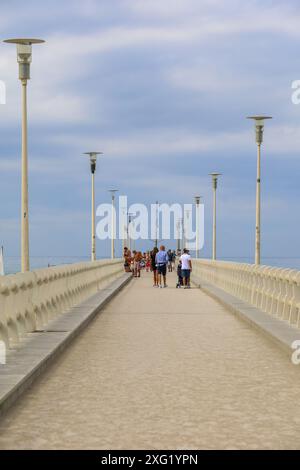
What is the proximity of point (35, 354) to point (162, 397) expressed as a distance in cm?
326

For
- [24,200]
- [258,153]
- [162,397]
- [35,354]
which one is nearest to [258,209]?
[258,153]

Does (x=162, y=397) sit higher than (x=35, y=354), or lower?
lower

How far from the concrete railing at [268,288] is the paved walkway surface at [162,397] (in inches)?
46.8

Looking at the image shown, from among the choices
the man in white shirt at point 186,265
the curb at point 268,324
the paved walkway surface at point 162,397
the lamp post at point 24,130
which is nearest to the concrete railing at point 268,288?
the curb at point 268,324

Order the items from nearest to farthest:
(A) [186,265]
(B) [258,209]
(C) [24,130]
→ (C) [24,130] → (B) [258,209] → (A) [186,265]

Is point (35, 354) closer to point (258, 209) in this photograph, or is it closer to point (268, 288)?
point (268, 288)

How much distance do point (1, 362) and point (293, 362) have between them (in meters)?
4.13

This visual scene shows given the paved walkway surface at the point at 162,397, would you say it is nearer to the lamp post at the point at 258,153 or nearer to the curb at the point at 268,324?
the curb at the point at 268,324

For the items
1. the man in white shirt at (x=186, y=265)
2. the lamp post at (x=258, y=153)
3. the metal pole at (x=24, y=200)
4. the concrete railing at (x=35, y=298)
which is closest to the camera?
the concrete railing at (x=35, y=298)

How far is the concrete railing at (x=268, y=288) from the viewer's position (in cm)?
1862

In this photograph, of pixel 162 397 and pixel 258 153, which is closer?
pixel 162 397

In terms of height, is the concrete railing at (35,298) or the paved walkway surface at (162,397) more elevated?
the concrete railing at (35,298)

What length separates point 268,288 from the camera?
22.8m
